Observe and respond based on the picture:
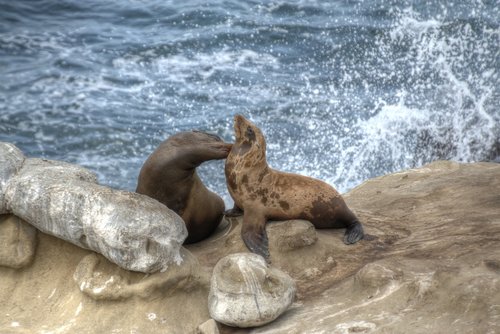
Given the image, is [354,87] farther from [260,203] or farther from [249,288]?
[249,288]

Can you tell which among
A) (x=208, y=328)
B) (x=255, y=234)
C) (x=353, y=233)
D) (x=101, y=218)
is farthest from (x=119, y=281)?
(x=353, y=233)

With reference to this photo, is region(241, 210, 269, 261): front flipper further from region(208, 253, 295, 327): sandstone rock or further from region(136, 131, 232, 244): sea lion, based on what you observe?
region(208, 253, 295, 327): sandstone rock

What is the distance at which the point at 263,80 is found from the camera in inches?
581

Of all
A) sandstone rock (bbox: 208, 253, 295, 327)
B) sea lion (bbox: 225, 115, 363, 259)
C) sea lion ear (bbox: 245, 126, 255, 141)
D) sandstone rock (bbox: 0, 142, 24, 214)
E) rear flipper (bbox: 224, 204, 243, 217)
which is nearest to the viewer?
sandstone rock (bbox: 208, 253, 295, 327)

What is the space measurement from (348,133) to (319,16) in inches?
193

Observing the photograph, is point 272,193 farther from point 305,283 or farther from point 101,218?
point 101,218

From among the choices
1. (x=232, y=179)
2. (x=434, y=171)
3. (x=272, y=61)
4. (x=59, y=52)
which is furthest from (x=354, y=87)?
(x=232, y=179)

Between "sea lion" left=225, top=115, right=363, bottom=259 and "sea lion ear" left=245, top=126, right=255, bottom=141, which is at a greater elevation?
"sea lion ear" left=245, top=126, right=255, bottom=141

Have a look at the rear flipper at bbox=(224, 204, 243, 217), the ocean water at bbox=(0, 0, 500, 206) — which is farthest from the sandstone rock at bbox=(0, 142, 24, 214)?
the ocean water at bbox=(0, 0, 500, 206)

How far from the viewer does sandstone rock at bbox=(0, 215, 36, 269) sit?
562cm

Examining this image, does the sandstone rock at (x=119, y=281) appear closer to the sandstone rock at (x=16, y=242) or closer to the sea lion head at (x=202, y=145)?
the sandstone rock at (x=16, y=242)

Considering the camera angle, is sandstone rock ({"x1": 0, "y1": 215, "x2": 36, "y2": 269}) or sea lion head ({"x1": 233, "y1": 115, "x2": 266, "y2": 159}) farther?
sea lion head ({"x1": 233, "y1": 115, "x2": 266, "y2": 159})

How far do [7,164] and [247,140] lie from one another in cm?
176

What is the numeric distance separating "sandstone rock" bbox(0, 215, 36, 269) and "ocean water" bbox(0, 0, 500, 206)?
6096mm
